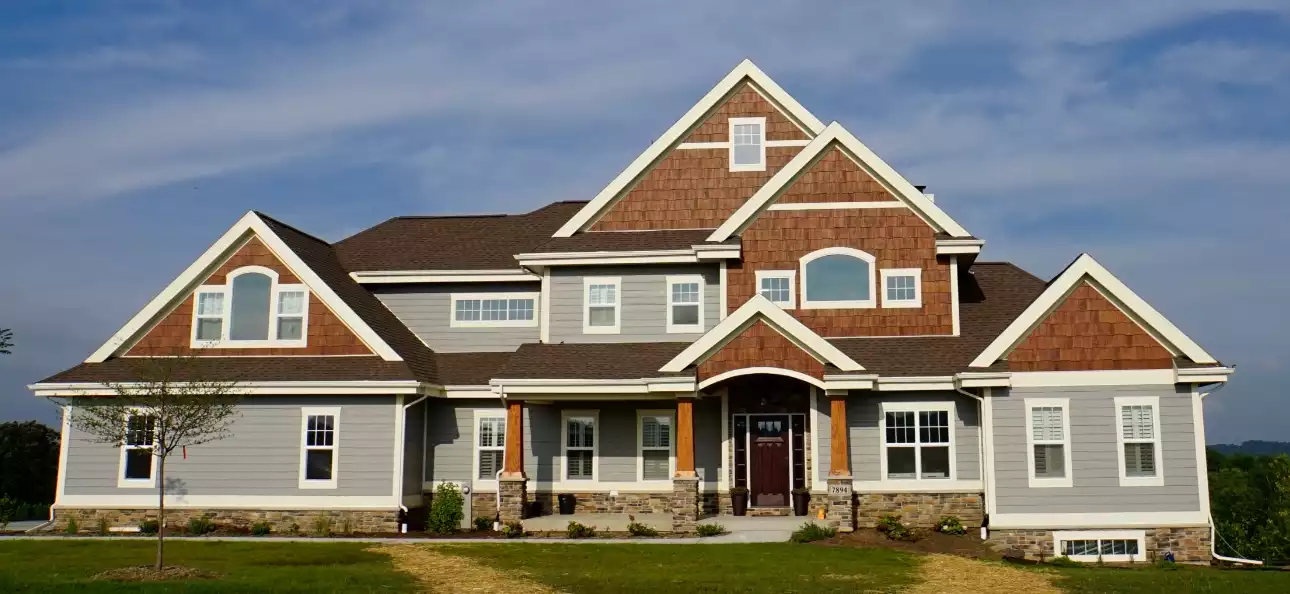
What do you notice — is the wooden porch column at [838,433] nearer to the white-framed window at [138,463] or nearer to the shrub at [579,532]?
the shrub at [579,532]

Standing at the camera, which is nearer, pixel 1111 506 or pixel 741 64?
pixel 1111 506

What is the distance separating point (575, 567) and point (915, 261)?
11478 millimetres

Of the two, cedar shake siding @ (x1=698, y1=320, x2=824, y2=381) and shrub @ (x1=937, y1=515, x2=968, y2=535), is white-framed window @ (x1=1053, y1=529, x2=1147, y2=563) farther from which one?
cedar shake siding @ (x1=698, y1=320, x2=824, y2=381)

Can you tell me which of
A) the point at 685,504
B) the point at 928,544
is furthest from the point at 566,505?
the point at 928,544

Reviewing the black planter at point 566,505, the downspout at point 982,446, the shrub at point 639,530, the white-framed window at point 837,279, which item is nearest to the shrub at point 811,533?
the shrub at point 639,530

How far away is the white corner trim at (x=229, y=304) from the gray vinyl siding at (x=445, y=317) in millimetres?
2982

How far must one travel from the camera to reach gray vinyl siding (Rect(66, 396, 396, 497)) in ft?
79.0

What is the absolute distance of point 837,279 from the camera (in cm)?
2520

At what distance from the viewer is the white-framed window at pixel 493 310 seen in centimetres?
2780

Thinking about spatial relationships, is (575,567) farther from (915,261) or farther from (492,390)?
(915,261)

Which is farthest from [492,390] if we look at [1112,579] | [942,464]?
[1112,579]

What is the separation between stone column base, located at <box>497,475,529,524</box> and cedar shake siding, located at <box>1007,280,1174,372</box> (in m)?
10.3

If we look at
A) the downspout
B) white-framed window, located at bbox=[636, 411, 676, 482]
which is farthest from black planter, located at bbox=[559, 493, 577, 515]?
the downspout

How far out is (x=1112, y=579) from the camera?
55.9 feet
